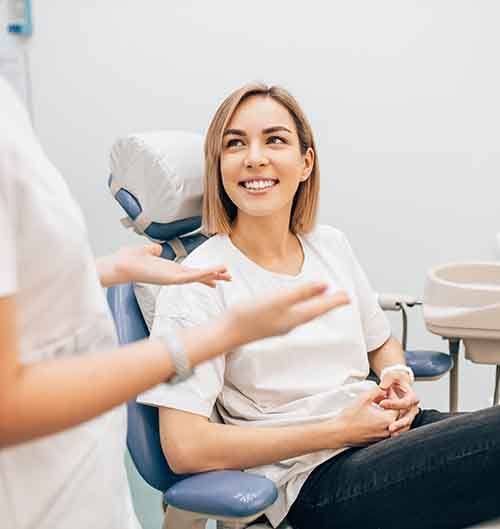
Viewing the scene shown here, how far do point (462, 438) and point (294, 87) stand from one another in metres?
1.26

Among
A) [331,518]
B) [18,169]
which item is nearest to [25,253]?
[18,169]

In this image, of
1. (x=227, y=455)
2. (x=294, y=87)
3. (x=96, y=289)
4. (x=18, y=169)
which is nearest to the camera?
(x=18, y=169)

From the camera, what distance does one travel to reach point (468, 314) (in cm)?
165

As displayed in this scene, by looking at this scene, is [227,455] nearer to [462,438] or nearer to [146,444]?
[146,444]

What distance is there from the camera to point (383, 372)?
1571mm

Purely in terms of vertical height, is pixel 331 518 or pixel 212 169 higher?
pixel 212 169

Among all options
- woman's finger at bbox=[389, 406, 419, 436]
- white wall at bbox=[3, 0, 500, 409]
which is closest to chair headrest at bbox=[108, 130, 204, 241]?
woman's finger at bbox=[389, 406, 419, 436]

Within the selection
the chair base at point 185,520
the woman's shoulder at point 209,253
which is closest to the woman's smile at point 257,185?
the woman's shoulder at point 209,253

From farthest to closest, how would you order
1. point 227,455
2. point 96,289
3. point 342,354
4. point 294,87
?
point 294,87
point 342,354
point 227,455
point 96,289

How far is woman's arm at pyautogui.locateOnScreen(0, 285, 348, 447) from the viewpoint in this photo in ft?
2.04

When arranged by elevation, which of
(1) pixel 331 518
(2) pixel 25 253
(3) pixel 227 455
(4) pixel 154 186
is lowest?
(1) pixel 331 518

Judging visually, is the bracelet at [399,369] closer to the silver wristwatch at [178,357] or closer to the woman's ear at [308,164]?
the woman's ear at [308,164]

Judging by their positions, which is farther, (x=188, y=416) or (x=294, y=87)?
(x=294, y=87)

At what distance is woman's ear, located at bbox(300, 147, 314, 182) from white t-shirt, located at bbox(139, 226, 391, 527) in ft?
0.67
